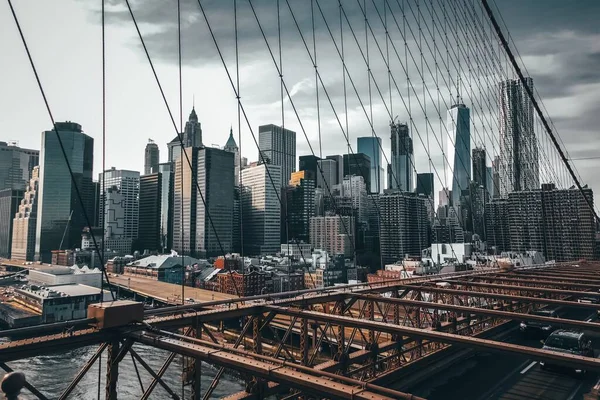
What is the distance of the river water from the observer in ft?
137

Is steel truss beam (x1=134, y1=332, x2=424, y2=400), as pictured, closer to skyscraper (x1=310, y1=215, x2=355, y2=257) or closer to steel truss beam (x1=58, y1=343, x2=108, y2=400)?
steel truss beam (x1=58, y1=343, x2=108, y2=400)

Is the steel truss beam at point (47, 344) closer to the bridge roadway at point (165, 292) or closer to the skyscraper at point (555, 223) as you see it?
the bridge roadway at point (165, 292)

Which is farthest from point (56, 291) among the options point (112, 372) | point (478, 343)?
point (478, 343)

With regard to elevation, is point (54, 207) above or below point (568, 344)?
above

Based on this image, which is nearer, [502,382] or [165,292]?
[502,382]

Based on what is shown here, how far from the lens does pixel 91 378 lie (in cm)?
4744

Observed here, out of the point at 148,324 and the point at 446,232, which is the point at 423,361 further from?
the point at 446,232

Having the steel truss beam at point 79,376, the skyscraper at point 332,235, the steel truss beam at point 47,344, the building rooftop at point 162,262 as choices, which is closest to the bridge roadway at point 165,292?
the building rooftop at point 162,262

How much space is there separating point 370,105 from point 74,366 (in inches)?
2001

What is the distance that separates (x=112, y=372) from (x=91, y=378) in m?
49.2

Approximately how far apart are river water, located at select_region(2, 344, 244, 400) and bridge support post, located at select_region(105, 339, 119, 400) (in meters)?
35.3

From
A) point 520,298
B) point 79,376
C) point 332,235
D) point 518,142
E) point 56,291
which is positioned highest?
point 518,142

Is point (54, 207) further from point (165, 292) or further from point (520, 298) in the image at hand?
point (520, 298)

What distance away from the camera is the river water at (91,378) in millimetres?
41875
